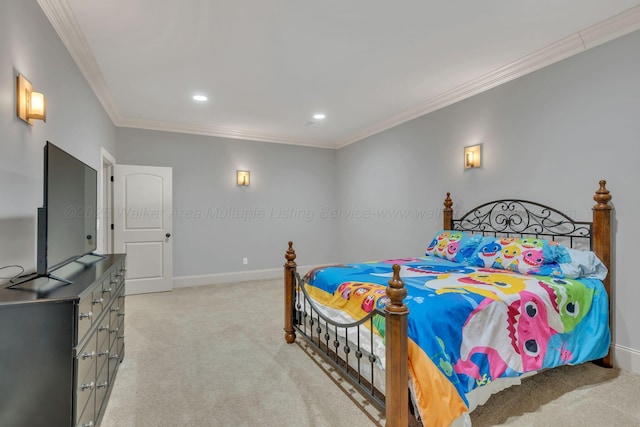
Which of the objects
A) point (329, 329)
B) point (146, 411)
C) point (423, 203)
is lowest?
point (146, 411)

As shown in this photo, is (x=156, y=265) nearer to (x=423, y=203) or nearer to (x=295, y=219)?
(x=295, y=219)

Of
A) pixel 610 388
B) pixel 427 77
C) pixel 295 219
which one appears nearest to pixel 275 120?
pixel 295 219

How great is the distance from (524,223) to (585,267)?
2.59 feet

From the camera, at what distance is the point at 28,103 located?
1.84 meters

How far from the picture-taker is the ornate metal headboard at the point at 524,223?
2771 millimetres

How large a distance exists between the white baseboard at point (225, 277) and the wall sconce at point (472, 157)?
352cm

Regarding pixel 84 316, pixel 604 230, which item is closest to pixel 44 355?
pixel 84 316

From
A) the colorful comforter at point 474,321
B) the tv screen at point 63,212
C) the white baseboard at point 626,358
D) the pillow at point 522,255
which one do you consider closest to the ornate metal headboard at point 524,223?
the pillow at point 522,255

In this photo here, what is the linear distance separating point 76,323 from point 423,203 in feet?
12.9

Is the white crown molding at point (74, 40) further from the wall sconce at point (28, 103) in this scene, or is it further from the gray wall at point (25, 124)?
the wall sconce at point (28, 103)

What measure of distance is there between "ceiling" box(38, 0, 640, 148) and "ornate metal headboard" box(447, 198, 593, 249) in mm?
1319

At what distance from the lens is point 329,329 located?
2520mm

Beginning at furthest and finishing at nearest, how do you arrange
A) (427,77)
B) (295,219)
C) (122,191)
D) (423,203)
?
1. (295,219)
2. (122,191)
3. (423,203)
4. (427,77)

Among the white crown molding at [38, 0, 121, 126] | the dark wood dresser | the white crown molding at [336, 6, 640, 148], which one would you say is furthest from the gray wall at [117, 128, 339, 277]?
the dark wood dresser
